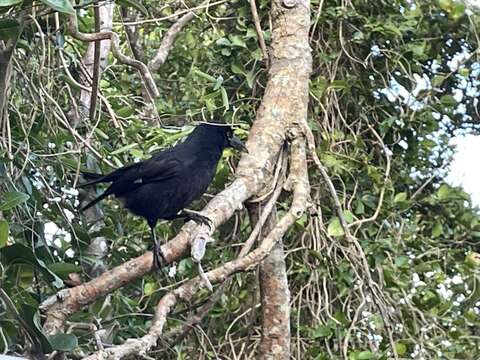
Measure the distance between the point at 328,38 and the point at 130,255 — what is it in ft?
4.11

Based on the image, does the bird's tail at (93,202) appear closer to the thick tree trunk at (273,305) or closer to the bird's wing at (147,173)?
the bird's wing at (147,173)

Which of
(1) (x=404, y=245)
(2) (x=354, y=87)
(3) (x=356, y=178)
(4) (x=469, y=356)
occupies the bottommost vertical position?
(4) (x=469, y=356)

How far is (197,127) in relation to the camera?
326 cm

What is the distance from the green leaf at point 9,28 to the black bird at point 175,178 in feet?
3.55

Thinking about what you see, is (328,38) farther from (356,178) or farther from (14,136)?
(14,136)

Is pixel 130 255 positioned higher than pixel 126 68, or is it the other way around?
pixel 126 68

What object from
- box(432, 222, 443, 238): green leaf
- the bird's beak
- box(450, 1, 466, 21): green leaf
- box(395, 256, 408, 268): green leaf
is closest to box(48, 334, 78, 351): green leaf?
the bird's beak

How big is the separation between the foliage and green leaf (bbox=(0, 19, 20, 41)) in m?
0.11

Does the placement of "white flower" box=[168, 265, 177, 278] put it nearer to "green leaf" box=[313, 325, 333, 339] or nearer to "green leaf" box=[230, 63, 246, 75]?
"green leaf" box=[313, 325, 333, 339]

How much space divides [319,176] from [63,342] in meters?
1.57

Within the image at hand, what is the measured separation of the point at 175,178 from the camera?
10.1ft

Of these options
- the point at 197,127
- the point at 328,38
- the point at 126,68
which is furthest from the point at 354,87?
the point at 126,68

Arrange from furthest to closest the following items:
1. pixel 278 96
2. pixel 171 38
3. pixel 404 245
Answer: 1. pixel 171 38
2. pixel 404 245
3. pixel 278 96

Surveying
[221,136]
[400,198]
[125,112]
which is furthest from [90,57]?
[400,198]
